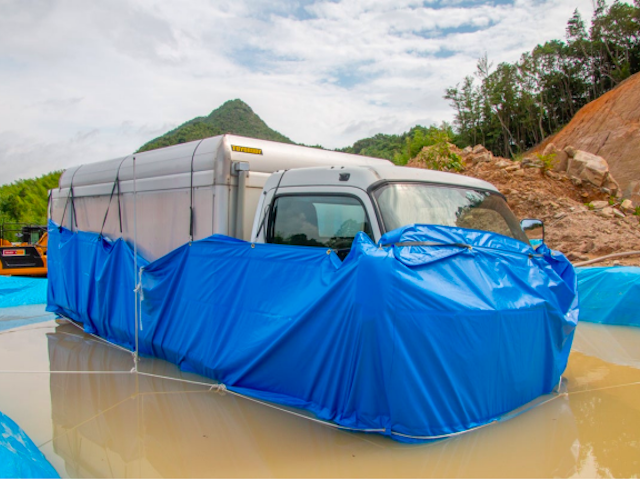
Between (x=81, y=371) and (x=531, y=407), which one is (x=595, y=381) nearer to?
(x=531, y=407)

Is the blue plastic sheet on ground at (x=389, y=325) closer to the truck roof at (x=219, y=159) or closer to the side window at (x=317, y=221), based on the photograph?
the side window at (x=317, y=221)

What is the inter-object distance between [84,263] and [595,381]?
691 centimetres

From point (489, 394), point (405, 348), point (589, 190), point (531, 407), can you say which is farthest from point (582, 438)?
point (589, 190)

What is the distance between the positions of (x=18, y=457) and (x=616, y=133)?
3110 centimetres

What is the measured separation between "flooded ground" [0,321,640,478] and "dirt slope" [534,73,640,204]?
887 inches

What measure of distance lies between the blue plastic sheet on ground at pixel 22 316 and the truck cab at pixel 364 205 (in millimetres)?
5776

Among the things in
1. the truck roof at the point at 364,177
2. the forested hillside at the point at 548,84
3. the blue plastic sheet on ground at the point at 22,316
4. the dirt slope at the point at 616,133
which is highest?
the forested hillside at the point at 548,84

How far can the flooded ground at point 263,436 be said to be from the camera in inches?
130

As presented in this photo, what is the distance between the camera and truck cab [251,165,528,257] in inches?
162

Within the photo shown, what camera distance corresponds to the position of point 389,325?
3340 millimetres

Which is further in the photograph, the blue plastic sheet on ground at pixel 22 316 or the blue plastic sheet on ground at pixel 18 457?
the blue plastic sheet on ground at pixel 22 316

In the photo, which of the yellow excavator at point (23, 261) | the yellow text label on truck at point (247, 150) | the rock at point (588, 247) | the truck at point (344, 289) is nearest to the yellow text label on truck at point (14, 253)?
the yellow excavator at point (23, 261)

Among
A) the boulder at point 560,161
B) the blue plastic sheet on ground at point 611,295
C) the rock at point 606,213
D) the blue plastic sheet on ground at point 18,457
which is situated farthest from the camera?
the boulder at point 560,161

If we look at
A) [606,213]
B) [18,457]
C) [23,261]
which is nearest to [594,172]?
[606,213]
